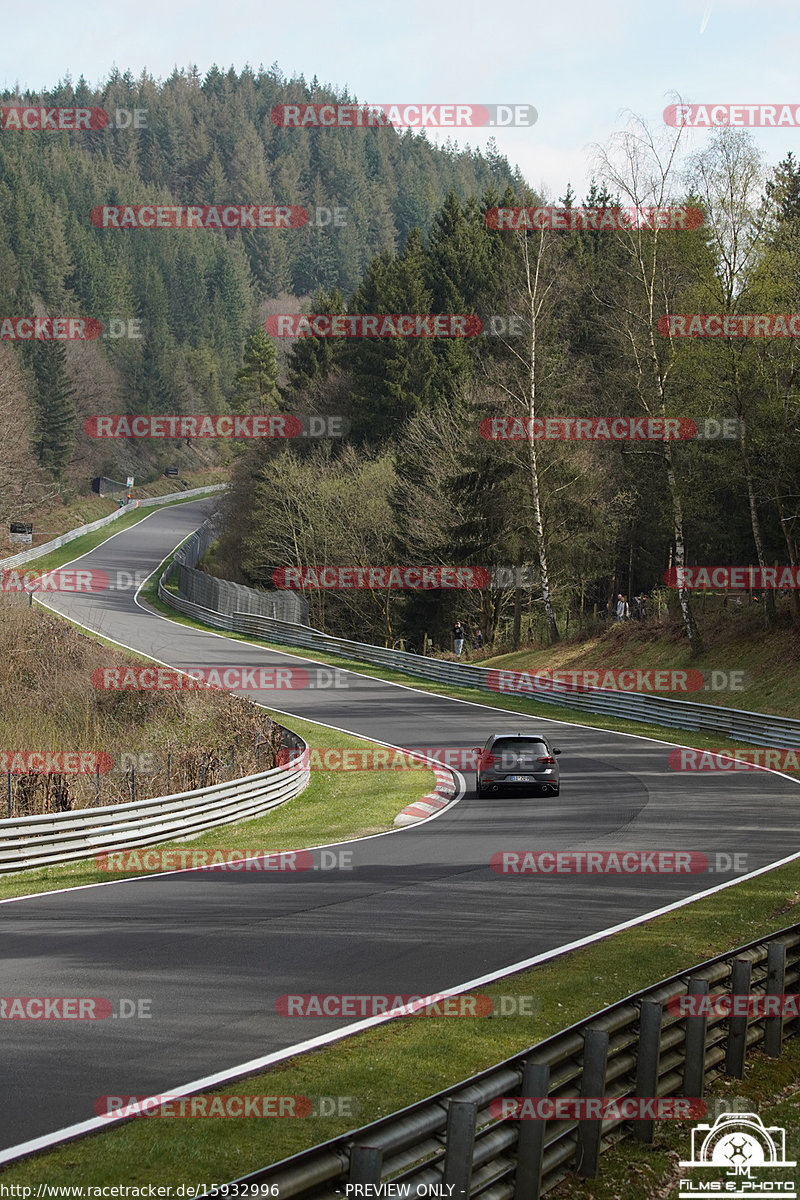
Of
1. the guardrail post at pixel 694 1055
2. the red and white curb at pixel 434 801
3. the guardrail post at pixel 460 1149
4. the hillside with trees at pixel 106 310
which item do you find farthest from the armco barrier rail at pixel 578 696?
the hillside with trees at pixel 106 310

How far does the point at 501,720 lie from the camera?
37.2 meters

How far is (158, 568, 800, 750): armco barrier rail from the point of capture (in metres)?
32.7

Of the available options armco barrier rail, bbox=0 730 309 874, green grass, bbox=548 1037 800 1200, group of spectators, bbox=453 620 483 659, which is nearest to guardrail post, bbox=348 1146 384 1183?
green grass, bbox=548 1037 800 1200

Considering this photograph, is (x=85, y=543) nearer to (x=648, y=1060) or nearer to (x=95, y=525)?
(x=95, y=525)

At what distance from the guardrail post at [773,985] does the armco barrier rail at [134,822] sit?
11.4 metres

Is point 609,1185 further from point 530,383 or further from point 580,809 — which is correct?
point 530,383

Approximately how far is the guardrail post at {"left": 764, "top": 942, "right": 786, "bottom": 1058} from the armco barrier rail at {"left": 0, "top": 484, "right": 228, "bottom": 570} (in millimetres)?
41830

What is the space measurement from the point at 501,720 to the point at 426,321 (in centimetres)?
3978

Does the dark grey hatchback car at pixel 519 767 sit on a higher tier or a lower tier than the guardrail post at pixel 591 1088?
lower

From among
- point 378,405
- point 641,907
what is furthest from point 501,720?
point 378,405

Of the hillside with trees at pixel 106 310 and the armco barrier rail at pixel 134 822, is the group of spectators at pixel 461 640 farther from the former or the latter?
the hillside with trees at pixel 106 310

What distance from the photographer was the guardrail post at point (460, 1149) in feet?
19.4

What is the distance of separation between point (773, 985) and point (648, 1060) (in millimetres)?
2268

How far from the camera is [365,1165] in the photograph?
550 cm
